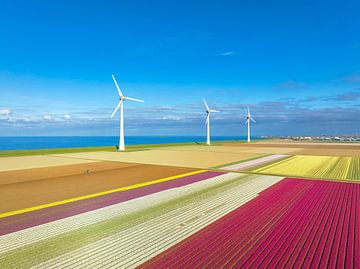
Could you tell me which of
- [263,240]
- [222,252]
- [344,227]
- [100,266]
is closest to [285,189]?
[344,227]

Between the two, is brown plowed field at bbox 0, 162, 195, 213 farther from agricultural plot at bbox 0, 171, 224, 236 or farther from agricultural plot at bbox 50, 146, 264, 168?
agricultural plot at bbox 50, 146, 264, 168

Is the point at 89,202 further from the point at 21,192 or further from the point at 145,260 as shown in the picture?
the point at 145,260

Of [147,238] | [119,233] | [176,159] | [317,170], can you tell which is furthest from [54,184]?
[317,170]

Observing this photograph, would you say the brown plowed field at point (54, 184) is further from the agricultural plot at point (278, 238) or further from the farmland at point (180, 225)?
the agricultural plot at point (278, 238)

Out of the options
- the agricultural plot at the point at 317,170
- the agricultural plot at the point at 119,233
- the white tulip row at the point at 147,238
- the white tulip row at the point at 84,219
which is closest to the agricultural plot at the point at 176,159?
the agricultural plot at the point at 317,170

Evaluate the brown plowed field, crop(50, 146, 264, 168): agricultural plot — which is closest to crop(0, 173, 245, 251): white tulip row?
the brown plowed field

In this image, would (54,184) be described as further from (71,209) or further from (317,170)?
(317,170)
